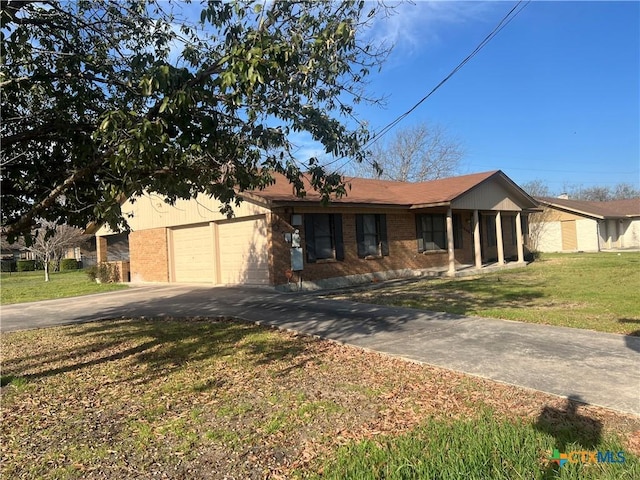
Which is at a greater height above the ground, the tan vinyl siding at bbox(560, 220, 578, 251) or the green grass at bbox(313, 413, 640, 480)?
the tan vinyl siding at bbox(560, 220, 578, 251)

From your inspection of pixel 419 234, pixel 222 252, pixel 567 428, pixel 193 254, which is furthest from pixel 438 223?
pixel 567 428

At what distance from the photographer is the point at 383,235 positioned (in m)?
18.4

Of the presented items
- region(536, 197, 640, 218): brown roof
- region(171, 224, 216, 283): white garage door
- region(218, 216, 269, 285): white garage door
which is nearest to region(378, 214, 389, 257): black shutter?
region(218, 216, 269, 285): white garage door

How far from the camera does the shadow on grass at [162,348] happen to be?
672 cm

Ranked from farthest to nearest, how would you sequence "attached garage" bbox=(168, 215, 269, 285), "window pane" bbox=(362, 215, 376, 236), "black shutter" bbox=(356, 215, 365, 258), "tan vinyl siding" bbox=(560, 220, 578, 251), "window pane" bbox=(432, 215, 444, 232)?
"tan vinyl siding" bbox=(560, 220, 578, 251)
"window pane" bbox=(432, 215, 444, 232)
"window pane" bbox=(362, 215, 376, 236)
"black shutter" bbox=(356, 215, 365, 258)
"attached garage" bbox=(168, 215, 269, 285)

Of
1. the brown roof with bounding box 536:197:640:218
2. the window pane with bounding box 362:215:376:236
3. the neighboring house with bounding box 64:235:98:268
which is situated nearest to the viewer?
the window pane with bounding box 362:215:376:236

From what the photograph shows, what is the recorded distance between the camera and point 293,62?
5078 millimetres

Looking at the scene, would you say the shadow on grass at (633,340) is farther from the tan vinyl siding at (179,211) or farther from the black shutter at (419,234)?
the black shutter at (419,234)

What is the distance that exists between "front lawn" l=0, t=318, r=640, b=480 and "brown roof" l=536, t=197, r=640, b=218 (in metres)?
34.4

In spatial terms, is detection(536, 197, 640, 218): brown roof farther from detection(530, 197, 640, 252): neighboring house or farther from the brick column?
the brick column

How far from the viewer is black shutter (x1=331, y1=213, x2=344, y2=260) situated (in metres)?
16.5

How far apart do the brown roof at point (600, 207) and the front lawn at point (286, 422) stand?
3438cm

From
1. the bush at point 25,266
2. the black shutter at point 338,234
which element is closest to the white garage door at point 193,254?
the black shutter at point 338,234

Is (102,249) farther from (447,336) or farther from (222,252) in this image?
(447,336)
